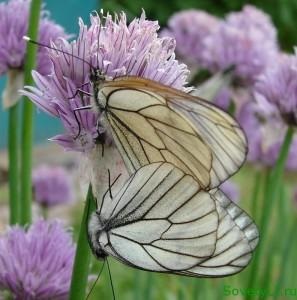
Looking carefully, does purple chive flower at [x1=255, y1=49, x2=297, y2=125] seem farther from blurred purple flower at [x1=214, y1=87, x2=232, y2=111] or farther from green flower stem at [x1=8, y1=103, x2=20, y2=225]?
green flower stem at [x1=8, y1=103, x2=20, y2=225]

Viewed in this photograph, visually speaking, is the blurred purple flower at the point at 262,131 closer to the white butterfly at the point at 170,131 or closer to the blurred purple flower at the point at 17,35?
the blurred purple flower at the point at 17,35

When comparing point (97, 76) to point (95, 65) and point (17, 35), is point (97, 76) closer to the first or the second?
point (95, 65)

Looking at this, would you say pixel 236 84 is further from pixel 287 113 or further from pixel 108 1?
pixel 108 1

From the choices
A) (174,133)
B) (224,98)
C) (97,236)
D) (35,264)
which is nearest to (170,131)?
(174,133)

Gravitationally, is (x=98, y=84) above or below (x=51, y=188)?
below

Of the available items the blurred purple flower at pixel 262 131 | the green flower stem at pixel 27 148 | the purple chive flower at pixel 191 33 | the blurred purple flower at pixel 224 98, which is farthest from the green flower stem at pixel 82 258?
the purple chive flower at pixel 191 33

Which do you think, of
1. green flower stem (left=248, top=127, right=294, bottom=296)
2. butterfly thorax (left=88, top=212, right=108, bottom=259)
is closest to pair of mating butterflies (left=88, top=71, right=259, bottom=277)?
butterfly thorax (left=88, top=212, right=108, bottom=259)

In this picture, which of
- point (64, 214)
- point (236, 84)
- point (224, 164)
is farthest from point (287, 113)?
point (64, 214)
